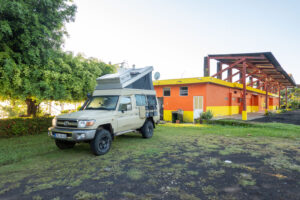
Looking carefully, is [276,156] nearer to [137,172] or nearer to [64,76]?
[137,172]

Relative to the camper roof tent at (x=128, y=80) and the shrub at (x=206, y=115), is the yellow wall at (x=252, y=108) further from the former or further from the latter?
the camper roof tent at (x=128, y=80)

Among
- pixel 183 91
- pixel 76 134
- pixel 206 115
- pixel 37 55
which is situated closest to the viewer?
pixel 76 134

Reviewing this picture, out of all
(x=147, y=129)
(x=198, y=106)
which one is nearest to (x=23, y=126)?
(x=147, y=129)

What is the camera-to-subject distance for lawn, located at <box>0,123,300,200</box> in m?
3.41

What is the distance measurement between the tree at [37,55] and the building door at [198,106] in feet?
32.1

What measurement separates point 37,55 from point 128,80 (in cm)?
414

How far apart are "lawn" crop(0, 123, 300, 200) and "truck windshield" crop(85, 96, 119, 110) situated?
162cm

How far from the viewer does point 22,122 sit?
904 cm

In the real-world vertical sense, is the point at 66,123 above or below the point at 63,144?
above

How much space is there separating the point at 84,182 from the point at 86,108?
358 cm

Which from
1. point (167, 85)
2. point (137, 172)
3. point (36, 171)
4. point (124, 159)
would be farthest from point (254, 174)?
point (167, 85)

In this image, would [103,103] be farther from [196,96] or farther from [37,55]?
[196,96]

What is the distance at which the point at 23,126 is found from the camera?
356 inches

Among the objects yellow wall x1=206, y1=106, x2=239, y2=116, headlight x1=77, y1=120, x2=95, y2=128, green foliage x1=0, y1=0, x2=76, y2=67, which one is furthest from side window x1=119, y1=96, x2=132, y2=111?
yellow wall x1=206, y1=106, x2=239, y2=116
